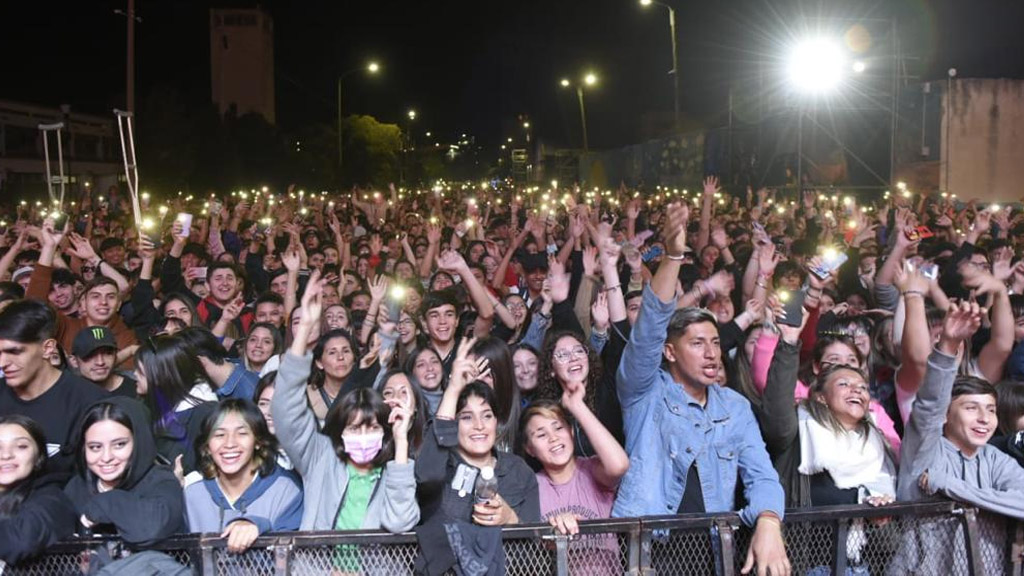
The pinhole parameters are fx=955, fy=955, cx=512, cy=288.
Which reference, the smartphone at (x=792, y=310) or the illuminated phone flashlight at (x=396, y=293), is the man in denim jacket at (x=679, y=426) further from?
the illuminated phone flashlight at (x=396, y=293)

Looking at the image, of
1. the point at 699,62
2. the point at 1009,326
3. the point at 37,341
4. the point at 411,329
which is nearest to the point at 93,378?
the point at 37,341

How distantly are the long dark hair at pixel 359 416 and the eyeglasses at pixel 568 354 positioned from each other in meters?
1.10

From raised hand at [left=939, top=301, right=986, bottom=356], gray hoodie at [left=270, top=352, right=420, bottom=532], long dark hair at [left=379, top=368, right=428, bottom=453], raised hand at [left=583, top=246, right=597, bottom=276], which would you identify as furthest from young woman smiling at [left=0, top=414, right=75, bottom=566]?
raised hand at [left=583, top=246, right=597, bottom=276]

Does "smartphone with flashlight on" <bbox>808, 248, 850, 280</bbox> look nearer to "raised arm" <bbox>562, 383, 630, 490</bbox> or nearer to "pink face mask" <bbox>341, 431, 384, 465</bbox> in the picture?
"raised arm" <bbox>562, 383, 630, 490</bbox>

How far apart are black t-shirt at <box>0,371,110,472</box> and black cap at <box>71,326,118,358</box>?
71 centimetres

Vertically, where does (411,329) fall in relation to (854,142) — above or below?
below

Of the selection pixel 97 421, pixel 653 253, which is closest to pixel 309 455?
pixel 97 421

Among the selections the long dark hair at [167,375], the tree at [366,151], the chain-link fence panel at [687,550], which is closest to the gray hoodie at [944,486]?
the chain-link fence panel at [687,550]

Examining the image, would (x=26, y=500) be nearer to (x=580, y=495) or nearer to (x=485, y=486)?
(x=485, y=486)

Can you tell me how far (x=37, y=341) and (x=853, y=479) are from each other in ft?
13.6

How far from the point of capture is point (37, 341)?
4.97m

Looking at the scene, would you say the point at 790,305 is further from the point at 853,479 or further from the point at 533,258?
the point at 533,258

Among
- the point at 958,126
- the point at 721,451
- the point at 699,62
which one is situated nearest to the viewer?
the point at 721,451

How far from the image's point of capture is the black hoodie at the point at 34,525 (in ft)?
11.8
